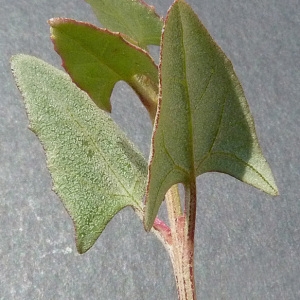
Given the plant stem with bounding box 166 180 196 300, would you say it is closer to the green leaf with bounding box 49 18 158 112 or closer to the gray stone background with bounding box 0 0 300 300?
the green leaf with bounding box 49 18 158 112


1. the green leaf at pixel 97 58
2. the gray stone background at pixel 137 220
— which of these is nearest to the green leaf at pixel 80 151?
the green leaf at pixel 97 58

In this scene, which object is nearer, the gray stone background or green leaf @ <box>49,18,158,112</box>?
green leaf @ <box>49,18,158,112</box>

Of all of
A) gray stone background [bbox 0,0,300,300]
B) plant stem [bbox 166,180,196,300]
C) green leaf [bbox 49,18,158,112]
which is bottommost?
gray stone background [bbox 0,0,300,300]

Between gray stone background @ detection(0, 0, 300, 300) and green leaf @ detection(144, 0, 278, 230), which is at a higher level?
green leaf @ detection(144, 0, 278, 230)

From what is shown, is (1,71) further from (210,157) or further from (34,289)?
(210,157)

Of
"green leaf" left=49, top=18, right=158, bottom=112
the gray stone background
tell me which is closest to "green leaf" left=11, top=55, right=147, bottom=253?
"green leaf" left=49, top=18, right=158, bottom=112

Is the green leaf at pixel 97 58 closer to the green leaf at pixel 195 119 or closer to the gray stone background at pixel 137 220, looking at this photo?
the green leaf at pixel 195 119
